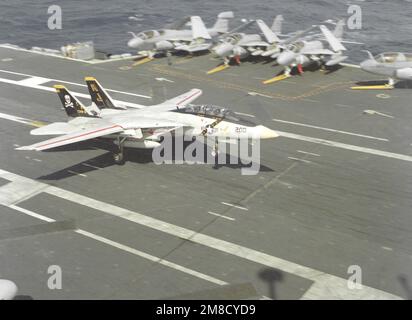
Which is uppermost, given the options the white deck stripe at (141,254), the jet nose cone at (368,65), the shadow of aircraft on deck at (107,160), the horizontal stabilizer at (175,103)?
the jet nose cone at (368,65)

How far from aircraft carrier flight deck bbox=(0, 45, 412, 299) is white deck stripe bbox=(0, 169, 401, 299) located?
0.07m

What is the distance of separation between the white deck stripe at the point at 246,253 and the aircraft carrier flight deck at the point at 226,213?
0.07m

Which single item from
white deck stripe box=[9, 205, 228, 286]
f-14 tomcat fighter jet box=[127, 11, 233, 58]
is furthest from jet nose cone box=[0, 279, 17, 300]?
f-14 tomcat fighter jet box=[127, 11, 233, 58]

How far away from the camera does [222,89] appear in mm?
46750

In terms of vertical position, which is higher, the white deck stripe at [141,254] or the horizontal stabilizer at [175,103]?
the horizontal stabilizer at [175,103]

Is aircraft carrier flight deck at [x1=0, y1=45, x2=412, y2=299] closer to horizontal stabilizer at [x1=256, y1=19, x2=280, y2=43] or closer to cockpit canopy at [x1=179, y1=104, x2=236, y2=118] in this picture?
cockpit canopy at [x1=179, y1=104, x2=236, y2=118]

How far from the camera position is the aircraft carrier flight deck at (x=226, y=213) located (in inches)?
809

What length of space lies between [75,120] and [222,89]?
1758 centimetres

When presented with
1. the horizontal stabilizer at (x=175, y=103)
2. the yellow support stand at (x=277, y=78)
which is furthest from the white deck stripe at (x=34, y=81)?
the yellow support stand at (x=277, y=78)

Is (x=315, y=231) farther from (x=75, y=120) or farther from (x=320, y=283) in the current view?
(x=75, y=120)

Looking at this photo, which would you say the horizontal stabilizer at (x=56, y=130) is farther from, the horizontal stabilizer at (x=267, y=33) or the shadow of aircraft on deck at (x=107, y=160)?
the horizontal stabilizer at (x=267, y=33)

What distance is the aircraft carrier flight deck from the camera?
20.5 m
